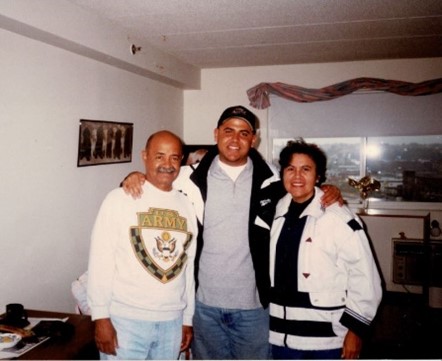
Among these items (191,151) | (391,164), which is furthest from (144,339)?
(391,164)

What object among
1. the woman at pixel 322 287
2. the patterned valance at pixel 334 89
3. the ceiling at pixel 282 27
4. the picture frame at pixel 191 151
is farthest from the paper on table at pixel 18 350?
the patterned valance at pixel 334 89

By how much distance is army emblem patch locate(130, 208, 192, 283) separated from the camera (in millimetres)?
1621

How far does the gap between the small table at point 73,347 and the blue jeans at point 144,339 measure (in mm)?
262

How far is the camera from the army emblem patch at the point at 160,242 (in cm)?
162

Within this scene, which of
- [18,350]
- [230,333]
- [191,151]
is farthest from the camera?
[191,151]

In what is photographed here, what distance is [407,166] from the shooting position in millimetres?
4504

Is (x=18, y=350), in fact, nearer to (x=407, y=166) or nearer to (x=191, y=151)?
(x=191, y=151)

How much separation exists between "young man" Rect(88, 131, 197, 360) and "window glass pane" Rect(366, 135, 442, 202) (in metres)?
3.51

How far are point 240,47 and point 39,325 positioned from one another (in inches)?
116

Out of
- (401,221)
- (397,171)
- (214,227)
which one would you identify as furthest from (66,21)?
(397,171)

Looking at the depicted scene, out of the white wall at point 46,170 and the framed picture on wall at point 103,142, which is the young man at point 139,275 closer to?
the white wall at point 46,170

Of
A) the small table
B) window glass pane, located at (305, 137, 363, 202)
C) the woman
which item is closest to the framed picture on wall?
the small table

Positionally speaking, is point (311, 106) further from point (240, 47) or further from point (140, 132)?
point (140, 132)

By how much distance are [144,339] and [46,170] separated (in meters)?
1.54
